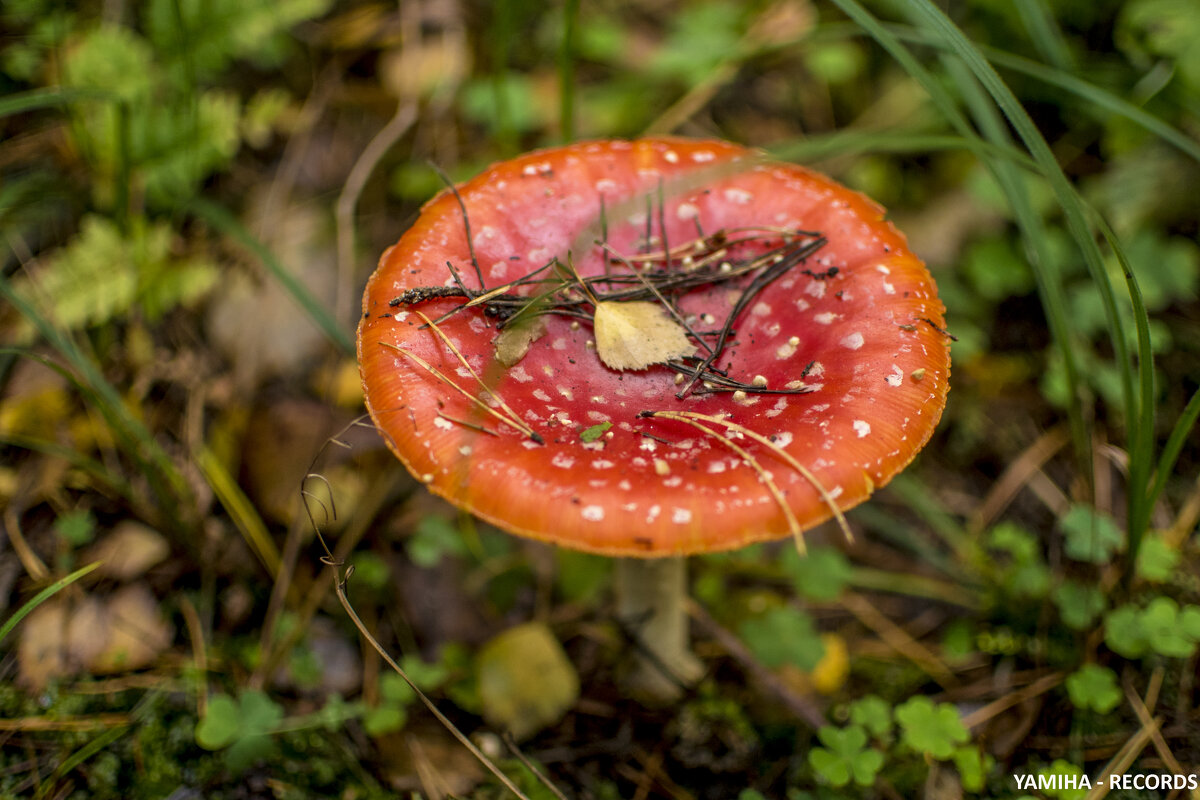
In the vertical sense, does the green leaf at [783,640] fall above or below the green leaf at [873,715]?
above

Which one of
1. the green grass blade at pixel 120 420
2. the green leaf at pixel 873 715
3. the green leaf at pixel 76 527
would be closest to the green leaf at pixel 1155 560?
the green leaf at pixel 873 715

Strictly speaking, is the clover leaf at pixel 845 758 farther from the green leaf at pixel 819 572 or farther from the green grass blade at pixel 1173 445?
the green grass blade at pixel 1173 445

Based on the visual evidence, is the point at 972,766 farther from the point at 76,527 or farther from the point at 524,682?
the point at 76,527

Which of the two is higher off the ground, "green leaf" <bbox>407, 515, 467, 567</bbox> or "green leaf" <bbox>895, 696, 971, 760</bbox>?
"green leaf" <bbox>407, 515, 467, 567</bbox>

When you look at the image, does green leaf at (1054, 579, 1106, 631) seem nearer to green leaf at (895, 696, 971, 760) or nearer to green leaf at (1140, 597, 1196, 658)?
green leaf at (1140, 597, 1196, 658)

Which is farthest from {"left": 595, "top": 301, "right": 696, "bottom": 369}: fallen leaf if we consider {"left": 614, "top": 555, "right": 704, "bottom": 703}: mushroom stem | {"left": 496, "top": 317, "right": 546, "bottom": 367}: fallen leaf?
{"left": 614, "top": 555, "right": 704, "bottom": 703}: mushroom stem

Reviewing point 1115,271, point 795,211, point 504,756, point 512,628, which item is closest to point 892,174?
point 1115,271

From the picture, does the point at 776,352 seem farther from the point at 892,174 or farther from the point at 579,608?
the point at 892,174
